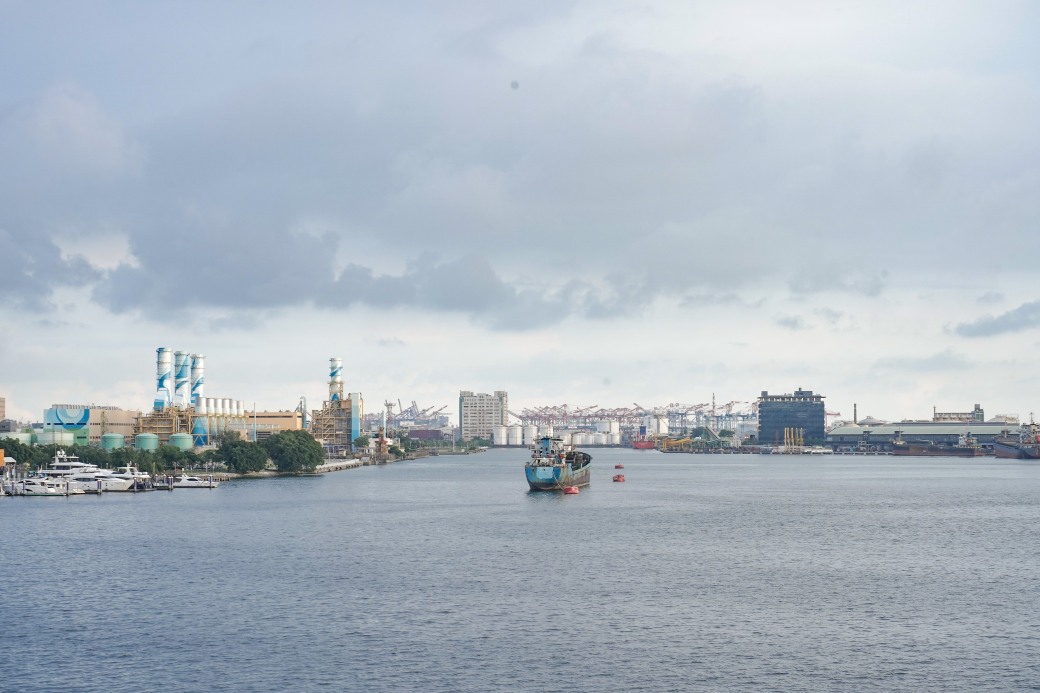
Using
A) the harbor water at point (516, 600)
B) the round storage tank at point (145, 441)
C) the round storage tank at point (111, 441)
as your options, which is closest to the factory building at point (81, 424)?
the round storage tank at point (111, 441)

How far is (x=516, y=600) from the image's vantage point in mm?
46219

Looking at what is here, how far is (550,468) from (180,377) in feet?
332

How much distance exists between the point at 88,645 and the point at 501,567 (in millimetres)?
22054

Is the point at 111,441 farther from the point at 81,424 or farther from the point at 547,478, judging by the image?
the point at 547,478

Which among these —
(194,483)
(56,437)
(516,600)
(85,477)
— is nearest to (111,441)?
(56,437)

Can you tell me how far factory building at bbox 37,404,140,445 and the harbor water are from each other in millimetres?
73317

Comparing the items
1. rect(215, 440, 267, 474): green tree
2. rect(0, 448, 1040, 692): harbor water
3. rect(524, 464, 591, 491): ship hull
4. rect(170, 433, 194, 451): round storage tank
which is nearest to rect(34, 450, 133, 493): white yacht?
rect(0, 448, 1040, 692): harbor water

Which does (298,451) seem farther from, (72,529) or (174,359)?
(72,529)

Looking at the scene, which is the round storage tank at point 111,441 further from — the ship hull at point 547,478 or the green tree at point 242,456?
the ship hull at point 547,478

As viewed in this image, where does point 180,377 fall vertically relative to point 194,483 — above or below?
above

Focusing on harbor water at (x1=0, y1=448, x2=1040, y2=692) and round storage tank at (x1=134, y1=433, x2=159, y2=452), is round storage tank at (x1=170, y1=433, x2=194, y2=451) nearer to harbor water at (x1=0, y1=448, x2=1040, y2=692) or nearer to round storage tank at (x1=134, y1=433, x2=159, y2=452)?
round storage tank at (x1=134, y1=433, x2=159, y2=452)

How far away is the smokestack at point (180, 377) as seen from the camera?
187m

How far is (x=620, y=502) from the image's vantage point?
9869 centimetres

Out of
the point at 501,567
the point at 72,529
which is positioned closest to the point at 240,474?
the point at 72,529
